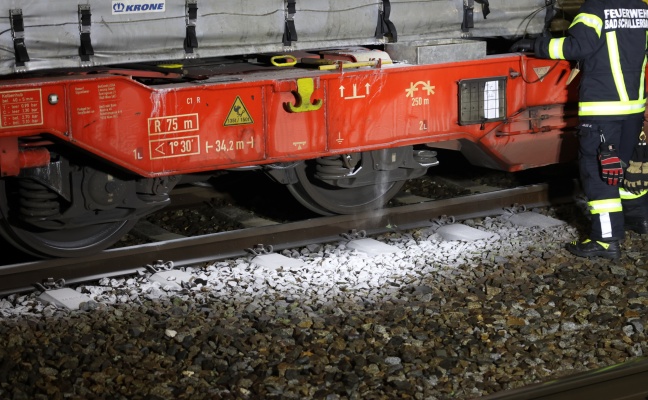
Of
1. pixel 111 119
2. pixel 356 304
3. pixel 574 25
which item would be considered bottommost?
pixel 356 304

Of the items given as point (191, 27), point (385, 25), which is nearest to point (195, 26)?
point (191, 27)

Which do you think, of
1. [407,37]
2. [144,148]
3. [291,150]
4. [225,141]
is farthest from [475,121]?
[144,148]

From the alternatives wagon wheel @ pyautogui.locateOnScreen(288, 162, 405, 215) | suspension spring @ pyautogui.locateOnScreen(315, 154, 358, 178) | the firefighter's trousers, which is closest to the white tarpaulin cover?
suspension spring @ pyautogui.locateOnScreen(315, 154, 358, 178)

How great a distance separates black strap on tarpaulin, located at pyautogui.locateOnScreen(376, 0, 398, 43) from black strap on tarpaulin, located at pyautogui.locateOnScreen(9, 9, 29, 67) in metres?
2.69

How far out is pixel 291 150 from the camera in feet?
25.0

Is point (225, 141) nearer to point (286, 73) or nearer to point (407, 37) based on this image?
point (286, 73)

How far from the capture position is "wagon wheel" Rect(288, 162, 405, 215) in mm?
8367

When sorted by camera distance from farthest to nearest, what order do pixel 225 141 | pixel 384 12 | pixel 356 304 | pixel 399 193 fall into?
pixel 399 193
pixel 384 12
pixel 225 141
pixel 356 304

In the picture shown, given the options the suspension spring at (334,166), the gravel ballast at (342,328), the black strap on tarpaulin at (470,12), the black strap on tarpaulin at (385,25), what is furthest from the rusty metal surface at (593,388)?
the black strap on tarpaulin at (470,12)

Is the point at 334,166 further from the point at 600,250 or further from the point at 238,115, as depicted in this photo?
the point at 600,250

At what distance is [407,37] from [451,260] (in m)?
1.78

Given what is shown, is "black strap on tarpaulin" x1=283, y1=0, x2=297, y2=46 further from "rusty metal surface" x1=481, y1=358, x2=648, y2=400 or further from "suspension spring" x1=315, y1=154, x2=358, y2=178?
"rusty metal surface" x1=481, y1=358, x2=648, y2=400

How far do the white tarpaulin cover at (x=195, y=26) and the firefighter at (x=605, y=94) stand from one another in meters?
1.00

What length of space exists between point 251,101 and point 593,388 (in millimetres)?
3301
